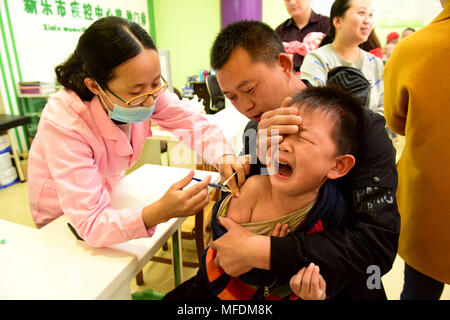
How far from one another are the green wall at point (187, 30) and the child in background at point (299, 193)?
6.16m

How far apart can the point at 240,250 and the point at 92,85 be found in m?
0.85

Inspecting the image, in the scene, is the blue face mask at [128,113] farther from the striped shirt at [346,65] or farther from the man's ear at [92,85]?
the striped shirt at [346,65]

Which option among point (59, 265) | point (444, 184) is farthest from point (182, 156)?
point (444, 184)

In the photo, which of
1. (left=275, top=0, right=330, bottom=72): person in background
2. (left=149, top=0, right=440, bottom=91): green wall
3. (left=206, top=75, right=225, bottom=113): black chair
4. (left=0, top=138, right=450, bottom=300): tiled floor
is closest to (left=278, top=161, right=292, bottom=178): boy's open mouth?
(left=0, top=138, right=450, bottom=300): tiled floor

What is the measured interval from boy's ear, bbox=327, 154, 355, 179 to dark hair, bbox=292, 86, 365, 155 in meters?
0.02

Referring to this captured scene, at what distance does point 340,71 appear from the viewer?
4.39 ft

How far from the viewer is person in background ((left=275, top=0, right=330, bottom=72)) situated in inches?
119

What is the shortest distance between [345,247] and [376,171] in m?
0.25

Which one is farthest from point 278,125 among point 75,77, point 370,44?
point 370,44

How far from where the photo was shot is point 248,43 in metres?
1.18

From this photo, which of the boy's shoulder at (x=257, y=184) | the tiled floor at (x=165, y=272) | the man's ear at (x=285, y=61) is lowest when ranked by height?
the tiled floor at (x=165, y=272)

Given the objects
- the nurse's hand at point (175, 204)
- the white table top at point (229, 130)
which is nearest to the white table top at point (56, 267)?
the nurse's hand at point (175, 204)

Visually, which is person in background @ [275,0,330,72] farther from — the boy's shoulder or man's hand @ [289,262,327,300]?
man's hand @ [289,262,327,300]

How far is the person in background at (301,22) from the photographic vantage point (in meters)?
3.03
